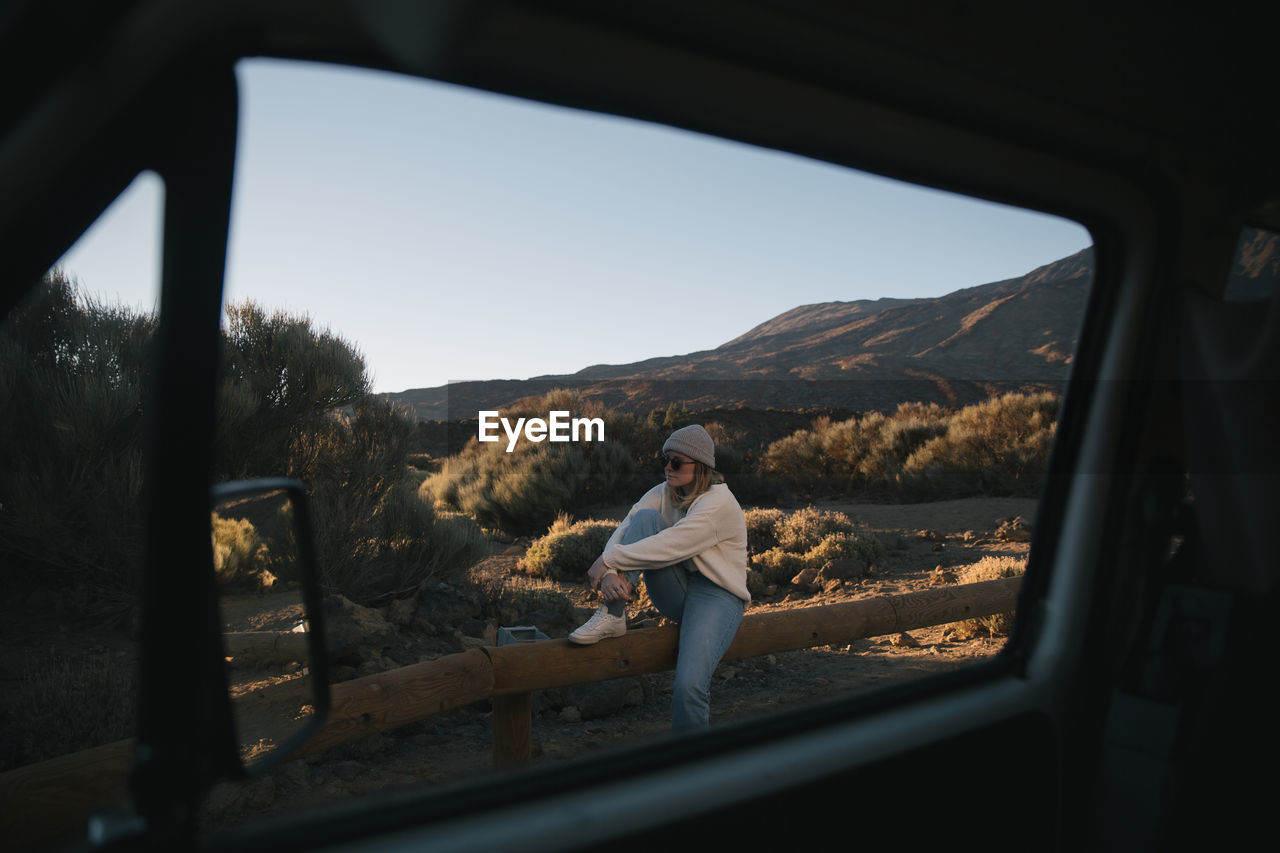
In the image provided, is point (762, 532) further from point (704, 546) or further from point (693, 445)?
point (704, 546)

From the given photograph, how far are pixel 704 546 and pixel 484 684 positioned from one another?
1388 millimetres

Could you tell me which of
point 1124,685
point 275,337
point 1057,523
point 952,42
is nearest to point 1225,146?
point 952,42

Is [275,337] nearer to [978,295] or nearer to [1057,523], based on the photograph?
[1057,523]

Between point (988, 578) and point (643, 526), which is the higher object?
point (643, 526)

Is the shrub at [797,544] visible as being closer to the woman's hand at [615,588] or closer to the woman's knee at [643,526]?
the woman's knee at [643,526]

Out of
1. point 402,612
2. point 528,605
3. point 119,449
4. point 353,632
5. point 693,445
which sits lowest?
point 528,605

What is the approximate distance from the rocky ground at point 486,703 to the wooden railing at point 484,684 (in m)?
0.37

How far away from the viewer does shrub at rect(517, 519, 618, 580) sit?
12.2 metres

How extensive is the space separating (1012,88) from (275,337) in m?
9.30

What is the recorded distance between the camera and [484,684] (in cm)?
364

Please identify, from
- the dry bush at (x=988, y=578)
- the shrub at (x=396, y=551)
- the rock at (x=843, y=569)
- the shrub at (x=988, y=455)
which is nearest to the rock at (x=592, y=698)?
the shrub at (x=396, y=551)

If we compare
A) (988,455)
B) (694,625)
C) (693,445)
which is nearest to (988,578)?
(693,445)

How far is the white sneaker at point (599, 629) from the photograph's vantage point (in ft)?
12.9

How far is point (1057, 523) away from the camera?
1.68 meters
